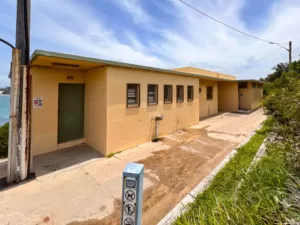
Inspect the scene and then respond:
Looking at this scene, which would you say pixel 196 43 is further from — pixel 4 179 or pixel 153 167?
pixel 4 179

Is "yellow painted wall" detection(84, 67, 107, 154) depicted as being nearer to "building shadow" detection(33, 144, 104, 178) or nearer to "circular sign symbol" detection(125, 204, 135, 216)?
"building shadow" detection(33, 144, 104, 178)

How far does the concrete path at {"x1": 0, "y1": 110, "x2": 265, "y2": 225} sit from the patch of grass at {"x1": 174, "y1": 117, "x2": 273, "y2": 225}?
50cm

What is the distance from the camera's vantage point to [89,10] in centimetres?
608

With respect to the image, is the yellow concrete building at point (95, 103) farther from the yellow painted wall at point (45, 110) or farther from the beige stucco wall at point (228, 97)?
the beige stucco wall at point (228, 97)

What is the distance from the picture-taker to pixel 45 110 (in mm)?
5578

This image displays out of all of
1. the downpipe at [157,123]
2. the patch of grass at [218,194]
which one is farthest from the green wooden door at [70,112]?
the patch of grass at [218,194]

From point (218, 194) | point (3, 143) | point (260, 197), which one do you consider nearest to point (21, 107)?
point (3, 143)

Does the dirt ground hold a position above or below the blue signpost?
below

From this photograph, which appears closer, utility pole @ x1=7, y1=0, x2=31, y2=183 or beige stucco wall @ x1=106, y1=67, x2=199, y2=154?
utility pole @ x1=7, y1=0, x2=31, y2=183

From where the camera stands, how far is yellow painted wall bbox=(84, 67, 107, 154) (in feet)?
17.9

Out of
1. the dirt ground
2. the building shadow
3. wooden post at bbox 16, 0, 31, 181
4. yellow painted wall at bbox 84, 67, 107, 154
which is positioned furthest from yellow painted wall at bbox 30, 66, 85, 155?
the dirt ground

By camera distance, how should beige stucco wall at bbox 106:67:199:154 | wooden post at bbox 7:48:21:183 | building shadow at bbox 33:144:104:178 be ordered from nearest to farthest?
wooden post at bbox 7:48:21:183 → building shadow at bbox 33:144:104:178 → beige stucco wall at bbox 106:67:199:154

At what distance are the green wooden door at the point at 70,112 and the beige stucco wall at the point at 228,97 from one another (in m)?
13.9

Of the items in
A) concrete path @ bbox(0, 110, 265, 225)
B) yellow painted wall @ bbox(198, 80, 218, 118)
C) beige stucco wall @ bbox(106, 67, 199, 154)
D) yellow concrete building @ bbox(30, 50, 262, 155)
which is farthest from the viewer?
yellow painted wall @ bbox(198, 80, 218, 118)
